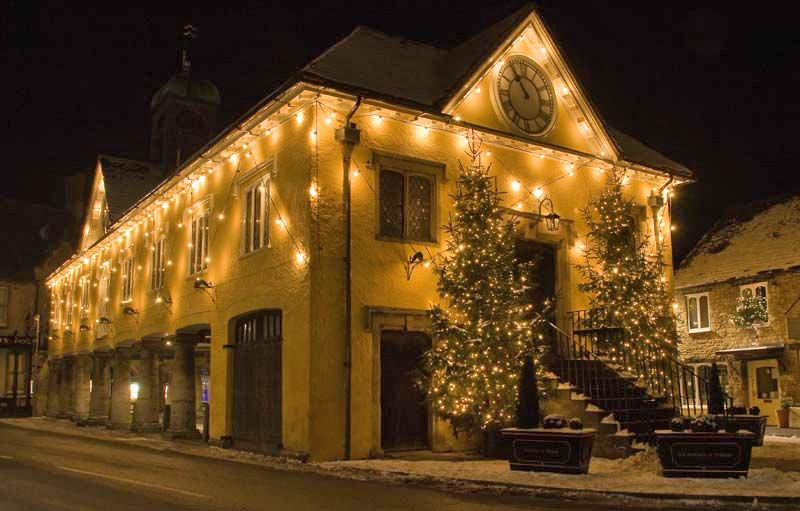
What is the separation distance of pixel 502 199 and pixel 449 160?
1.44m

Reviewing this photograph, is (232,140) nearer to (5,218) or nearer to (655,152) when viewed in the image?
(655,152)

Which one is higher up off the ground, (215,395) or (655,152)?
(655,152)

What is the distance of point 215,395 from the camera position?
59.4ft

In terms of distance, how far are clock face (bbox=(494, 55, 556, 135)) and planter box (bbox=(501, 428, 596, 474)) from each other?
832 centimetres

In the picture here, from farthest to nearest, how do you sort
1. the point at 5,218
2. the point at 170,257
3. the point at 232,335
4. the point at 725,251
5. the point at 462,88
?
the point at 5,218
the point at 725,251
the point at 170,257
the point at 232,335
the point at 462,88

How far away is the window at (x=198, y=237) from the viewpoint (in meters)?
19.8

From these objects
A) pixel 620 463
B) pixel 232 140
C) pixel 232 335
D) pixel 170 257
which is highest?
pixel 232 140

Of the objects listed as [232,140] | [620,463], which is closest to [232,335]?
[232,140]

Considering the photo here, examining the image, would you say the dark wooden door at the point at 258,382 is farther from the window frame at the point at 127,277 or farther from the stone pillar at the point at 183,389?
the window frame at the point at 127,277

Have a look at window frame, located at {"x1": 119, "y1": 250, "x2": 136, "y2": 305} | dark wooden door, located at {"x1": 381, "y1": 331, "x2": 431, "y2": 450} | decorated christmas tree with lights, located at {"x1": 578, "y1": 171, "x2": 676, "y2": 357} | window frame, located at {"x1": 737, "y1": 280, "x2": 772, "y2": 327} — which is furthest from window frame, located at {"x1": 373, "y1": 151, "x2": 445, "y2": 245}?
window frame, located at {"x1": 737, "y1": 280, "x2": 772, "y2": 327}

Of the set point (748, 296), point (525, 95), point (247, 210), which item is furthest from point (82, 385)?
point (748, 296)

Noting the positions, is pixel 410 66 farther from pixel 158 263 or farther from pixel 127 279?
pixel 127 279

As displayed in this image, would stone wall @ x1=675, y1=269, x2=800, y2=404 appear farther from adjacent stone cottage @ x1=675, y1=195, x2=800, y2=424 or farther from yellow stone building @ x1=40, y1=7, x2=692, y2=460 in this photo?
yellow stone building @ x1=40, y1=7, x2=692, y2=460

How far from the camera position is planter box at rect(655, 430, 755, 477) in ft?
36.4
